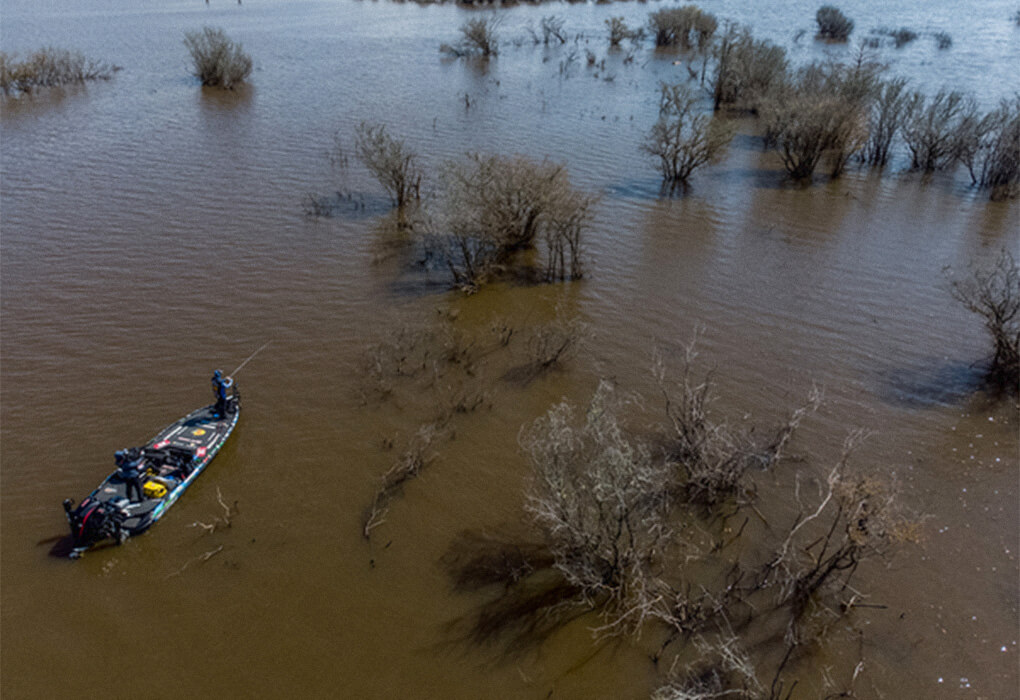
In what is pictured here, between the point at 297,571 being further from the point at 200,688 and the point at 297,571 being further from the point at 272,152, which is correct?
the point at 272,152

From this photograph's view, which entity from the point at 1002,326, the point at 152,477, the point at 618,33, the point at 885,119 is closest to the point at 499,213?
the point at 152,477

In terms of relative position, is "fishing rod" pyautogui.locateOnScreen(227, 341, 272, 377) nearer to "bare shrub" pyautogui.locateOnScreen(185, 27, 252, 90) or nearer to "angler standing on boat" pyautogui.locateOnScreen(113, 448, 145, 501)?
"angler standing on boat" pyautogui.locateOnScreen(113, 448, 145, 501)

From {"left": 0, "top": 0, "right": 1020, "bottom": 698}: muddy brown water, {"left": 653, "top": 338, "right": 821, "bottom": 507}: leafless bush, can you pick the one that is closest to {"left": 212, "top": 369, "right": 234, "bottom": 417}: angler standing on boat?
{"left": 0, "top": 0, "right": 1020, "bottom": 698}: muddy brown water

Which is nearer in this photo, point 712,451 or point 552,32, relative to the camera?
point 712,451

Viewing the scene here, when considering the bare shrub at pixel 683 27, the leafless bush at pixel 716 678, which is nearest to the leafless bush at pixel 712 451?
the leafless bush at pixel 716 678

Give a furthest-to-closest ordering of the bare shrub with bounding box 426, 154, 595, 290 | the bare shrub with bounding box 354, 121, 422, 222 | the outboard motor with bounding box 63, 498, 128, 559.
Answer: the bare shrub with bounding box 354, 121, 422, 222 < the bare shrub with bounding box 426, 154, 595, 290 < the outboard motor with bounding box 63, 498, 128, 559

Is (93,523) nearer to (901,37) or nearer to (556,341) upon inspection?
(556,341)

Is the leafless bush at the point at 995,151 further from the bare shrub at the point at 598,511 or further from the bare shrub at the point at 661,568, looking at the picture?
the bare shrub at the point at 598,511
